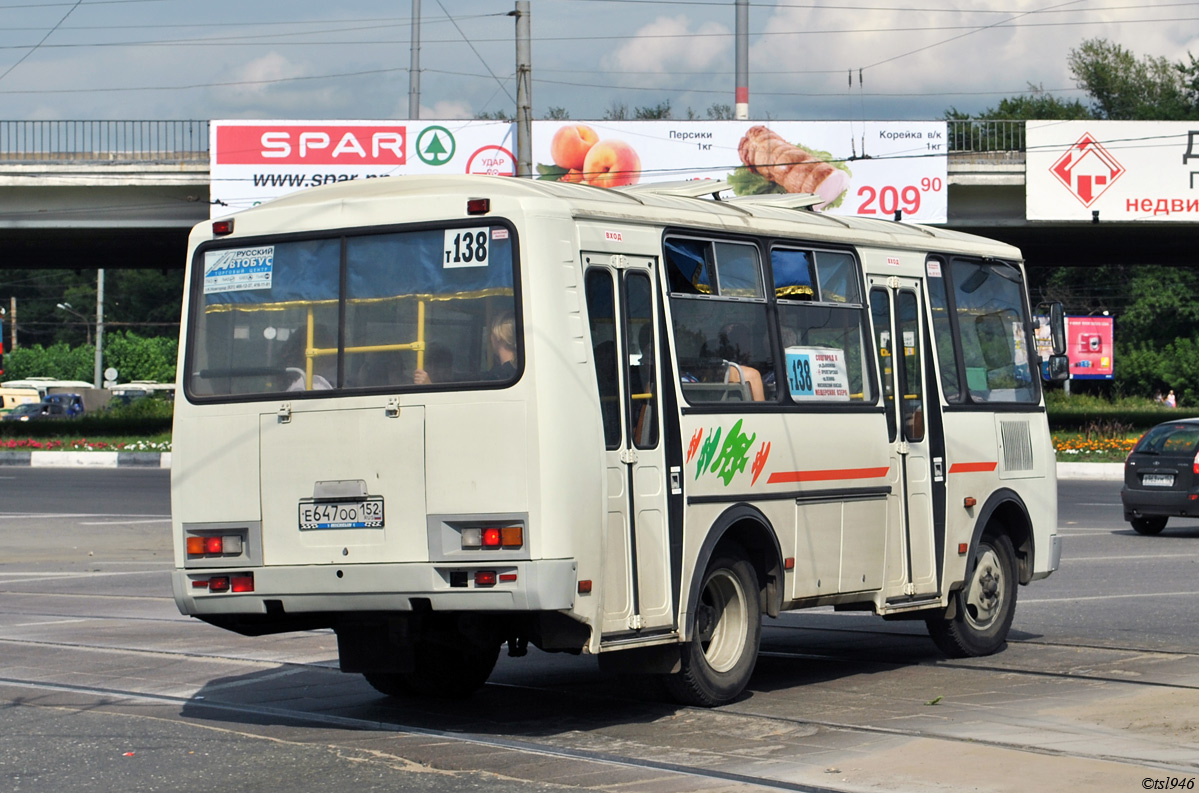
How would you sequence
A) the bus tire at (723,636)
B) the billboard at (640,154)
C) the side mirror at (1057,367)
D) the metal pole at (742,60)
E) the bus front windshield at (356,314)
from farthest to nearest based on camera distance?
the billboard at (640,154), the metal pole at (742,60), the side mirror at (1057,367), the bus tire at (723,636), the bus front windshield at (356,314)

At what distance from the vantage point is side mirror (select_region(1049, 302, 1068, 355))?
38.7 feet

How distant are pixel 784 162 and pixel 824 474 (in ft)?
107

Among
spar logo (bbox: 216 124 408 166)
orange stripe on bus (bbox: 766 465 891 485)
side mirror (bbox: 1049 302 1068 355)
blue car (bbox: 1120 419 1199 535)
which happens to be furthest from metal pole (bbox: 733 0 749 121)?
orange stripe on bus (bbox: 766 465 891 485)

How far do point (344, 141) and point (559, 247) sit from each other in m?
34.1

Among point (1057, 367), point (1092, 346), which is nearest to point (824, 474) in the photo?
point (1057, 367)

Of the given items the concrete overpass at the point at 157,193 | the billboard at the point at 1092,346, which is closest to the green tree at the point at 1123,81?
the billboard at the point at 1092,346

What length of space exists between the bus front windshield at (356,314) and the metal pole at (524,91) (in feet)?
61.7

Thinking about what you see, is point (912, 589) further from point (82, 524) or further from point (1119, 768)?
point (82, 524)

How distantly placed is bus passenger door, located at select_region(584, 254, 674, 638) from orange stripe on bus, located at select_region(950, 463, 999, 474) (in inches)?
131

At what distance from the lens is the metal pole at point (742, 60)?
129ft

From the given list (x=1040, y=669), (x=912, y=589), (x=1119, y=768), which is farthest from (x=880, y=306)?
(x=1119, y=768)

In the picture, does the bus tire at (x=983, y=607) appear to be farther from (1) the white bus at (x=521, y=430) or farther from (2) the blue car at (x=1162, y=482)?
(2) the blue car at (x=1162, y=482)

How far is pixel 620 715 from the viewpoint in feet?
29.1

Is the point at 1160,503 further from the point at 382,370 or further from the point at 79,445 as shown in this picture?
the point at 79,445
